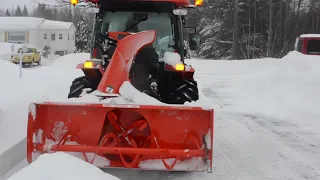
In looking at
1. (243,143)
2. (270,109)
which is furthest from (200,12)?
(243,143)

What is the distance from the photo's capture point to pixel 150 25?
591 centimetres

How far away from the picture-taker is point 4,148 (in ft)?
16.4

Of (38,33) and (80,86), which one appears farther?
(38,33)

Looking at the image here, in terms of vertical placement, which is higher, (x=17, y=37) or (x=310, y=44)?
(x=310, y=44)

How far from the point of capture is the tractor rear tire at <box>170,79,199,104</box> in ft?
17.4

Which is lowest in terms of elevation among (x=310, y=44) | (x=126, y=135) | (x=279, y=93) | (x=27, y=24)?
(x=27, y=24)

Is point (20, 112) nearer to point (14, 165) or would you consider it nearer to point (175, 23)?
point (14, 165)

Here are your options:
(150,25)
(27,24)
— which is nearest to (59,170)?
(150,25)

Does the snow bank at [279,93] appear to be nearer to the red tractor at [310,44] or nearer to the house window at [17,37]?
the red tractor at [310,44]

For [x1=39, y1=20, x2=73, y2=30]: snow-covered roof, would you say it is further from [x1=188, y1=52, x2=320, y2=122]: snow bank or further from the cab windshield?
the cab windshield

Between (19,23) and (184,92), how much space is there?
56.2m

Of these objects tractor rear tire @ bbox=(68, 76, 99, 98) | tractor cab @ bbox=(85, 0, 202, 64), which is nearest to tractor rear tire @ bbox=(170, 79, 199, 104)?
tractor cab @ bbox=(85, 0, 202, 64)

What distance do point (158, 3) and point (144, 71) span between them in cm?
112

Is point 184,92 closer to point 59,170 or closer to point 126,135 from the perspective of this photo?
point 126,135
